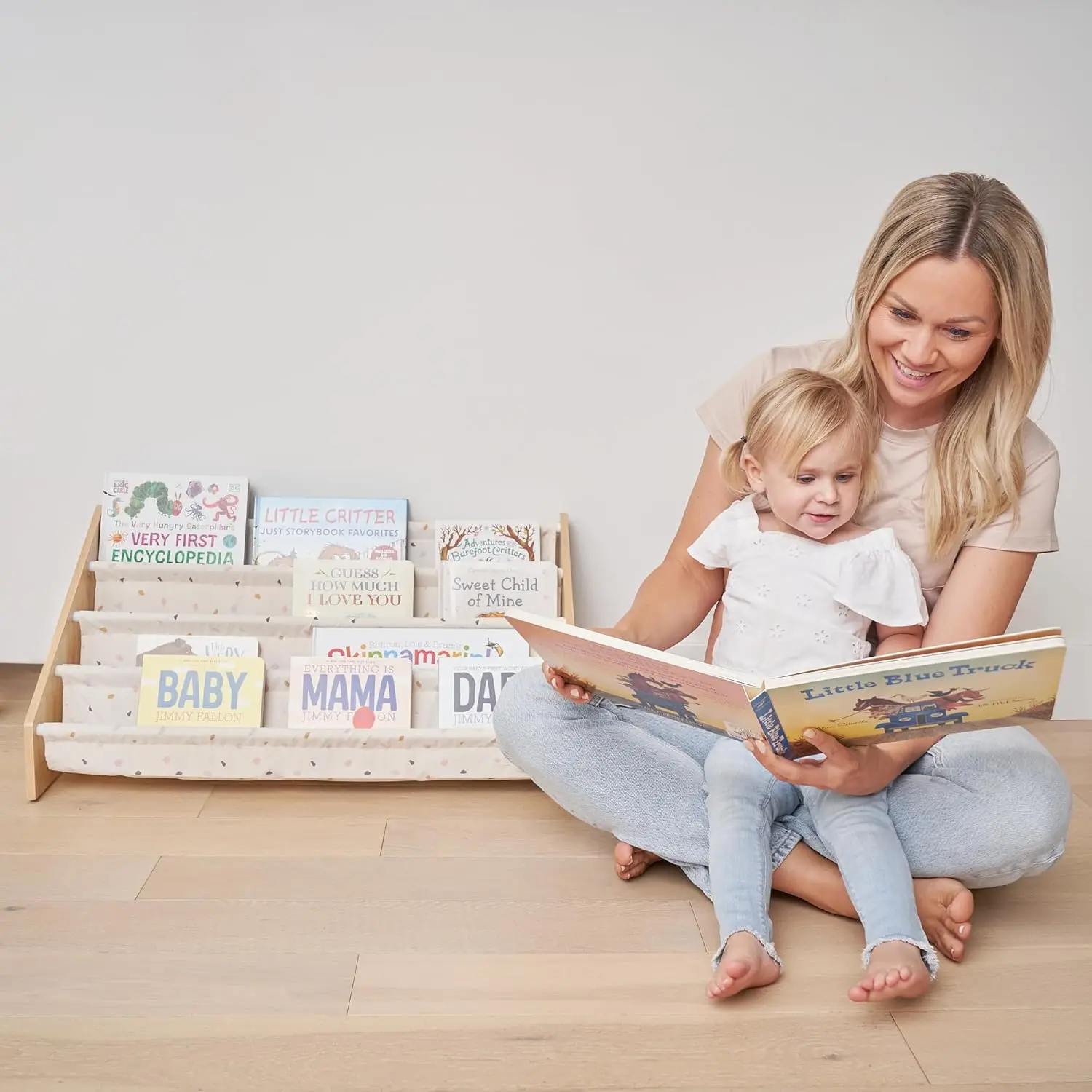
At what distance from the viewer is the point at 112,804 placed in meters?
1.83

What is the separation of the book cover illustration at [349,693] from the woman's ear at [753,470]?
2.37 feet

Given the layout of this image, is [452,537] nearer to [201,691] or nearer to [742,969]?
[201,691]

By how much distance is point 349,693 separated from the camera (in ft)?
6.48

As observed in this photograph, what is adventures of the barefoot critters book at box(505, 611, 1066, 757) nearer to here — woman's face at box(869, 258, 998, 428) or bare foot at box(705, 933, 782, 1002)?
bare foot at box(705, 933, 782, 1002)

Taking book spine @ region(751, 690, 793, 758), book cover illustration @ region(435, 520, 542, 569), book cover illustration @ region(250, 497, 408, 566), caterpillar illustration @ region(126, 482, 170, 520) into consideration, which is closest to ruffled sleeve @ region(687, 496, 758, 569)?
book spine @ region(751, 690, 793, 758)

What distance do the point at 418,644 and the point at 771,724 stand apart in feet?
3.10

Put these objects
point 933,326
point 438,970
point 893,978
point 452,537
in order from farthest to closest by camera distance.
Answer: point 452,537 → point 933,326 → point 438,970 → point 893,978

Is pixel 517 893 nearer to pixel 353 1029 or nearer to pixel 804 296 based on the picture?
pixel 353 1029

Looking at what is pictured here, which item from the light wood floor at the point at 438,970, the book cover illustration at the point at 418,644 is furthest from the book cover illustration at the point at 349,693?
the light wood floor at the point at 438,970

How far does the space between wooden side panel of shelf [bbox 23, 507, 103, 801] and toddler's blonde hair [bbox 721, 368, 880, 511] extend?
124 centimetres

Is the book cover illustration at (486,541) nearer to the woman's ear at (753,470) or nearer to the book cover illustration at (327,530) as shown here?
the book cover illustration at (327,530)

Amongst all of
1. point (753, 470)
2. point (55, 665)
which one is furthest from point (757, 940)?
point (55, 665)

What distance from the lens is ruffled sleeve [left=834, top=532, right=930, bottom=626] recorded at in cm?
150

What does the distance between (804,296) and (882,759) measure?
3.73 ft
